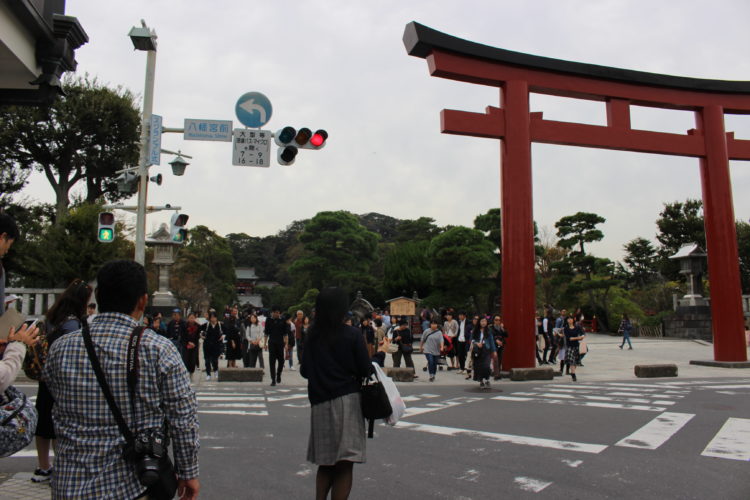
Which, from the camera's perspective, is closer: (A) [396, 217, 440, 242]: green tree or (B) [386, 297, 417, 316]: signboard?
(B) [386, 297, 417, 316]: signboard

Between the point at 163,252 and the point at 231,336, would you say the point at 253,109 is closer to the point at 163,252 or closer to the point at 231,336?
the point at 231,336

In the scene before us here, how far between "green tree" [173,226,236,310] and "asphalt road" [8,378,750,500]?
112 feet

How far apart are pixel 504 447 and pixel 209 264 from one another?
4076 centimetres

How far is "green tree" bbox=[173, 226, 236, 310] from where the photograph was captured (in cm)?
4222

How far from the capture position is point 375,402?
3.67 m

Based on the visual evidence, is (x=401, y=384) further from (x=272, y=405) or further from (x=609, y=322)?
(x=609, y=322)

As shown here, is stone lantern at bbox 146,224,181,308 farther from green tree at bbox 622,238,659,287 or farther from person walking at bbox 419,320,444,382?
green tree at bbox 622,238,659,287

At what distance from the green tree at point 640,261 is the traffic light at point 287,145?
136 feet

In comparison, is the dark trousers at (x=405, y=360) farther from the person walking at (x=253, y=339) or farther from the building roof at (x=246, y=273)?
the building roof at (x=246, y=273)

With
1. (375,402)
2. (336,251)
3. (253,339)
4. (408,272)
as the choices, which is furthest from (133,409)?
(408,272)

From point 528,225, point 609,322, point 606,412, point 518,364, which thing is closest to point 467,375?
point 518,364

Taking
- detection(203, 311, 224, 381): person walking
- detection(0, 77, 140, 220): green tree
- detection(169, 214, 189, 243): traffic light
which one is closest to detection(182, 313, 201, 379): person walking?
detection(203, 311, 224, 381): person walking

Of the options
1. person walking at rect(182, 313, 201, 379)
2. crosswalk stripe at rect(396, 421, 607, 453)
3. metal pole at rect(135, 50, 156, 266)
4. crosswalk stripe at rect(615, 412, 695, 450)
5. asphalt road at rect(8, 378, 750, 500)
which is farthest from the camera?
person walking at rect(182, 313, 201, 379)

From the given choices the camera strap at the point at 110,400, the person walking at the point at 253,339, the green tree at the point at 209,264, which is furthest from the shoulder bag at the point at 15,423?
the green tree at the point at 209,264
